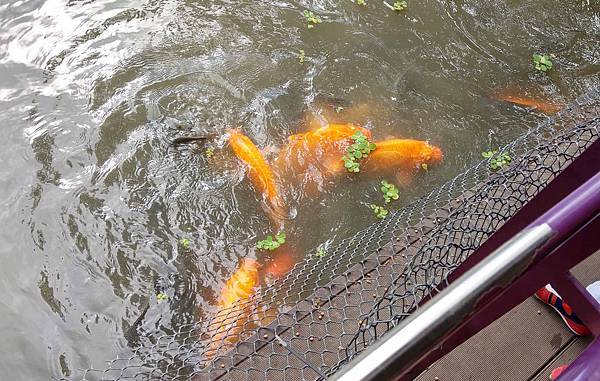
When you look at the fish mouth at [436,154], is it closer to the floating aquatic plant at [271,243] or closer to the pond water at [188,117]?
the pond water at [188,117]

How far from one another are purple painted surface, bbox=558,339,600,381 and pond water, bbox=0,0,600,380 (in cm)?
354

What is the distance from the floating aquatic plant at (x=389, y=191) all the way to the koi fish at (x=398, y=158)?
155 millimetres

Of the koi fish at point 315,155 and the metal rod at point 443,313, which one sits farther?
the koi fish at point 315,155

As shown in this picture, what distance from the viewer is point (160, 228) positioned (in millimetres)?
4863

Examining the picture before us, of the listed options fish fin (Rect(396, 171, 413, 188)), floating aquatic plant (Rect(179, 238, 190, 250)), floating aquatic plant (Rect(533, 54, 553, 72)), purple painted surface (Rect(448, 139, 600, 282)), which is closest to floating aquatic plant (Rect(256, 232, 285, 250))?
floating aquatic plant (Rect(179, 238, 190, 250))

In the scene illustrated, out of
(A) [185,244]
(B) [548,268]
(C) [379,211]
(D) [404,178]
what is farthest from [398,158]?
(B) [548,268]

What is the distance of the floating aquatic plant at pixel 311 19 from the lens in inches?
258

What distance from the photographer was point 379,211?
5.24 metres

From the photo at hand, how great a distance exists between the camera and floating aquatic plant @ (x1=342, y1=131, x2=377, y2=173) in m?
5.44

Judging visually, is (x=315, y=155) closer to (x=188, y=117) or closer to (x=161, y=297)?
(x=188, y=117)

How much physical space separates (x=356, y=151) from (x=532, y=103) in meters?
2.46

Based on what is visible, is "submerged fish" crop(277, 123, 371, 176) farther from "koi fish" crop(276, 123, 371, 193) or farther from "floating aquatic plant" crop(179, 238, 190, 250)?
"floating aquatic plant" crop(179, 238, 190, 250)

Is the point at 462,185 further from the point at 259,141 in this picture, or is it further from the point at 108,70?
the point at 108,70

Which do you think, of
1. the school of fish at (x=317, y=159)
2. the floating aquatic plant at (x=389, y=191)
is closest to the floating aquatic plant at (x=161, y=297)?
the school of fish at (x=317, y=159)
